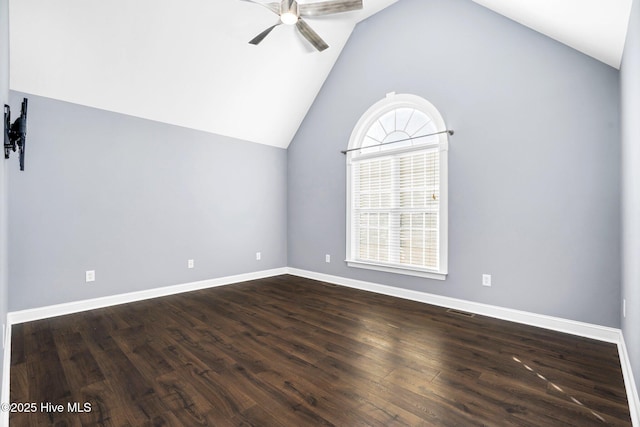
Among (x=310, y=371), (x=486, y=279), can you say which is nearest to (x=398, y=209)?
(x=486, y=279)

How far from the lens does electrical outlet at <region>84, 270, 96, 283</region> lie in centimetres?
340

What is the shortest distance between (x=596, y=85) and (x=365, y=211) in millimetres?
2698

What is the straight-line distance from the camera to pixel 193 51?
11.4 feet

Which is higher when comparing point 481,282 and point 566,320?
point 481,282

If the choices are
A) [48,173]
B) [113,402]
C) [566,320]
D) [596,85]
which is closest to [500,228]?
[566,320]

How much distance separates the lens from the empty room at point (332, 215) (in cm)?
184

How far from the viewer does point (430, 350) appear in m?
2.36

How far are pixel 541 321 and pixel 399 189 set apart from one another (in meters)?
2.05

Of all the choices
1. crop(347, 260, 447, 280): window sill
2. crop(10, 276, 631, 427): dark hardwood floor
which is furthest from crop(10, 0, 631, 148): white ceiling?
crop(347, 260, 447, 280): window sill

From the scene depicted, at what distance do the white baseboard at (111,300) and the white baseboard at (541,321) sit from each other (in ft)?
6.60

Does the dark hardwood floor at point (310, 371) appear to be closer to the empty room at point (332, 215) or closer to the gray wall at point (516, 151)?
the empty room at point (332, 215)

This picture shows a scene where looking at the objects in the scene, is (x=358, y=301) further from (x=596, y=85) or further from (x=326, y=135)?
(x=596, y=85)

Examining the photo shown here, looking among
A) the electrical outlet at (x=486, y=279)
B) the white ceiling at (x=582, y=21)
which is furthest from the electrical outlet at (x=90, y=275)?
the white ceiling at (x=582, y=21)

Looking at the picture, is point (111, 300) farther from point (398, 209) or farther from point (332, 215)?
point (398, 209)
